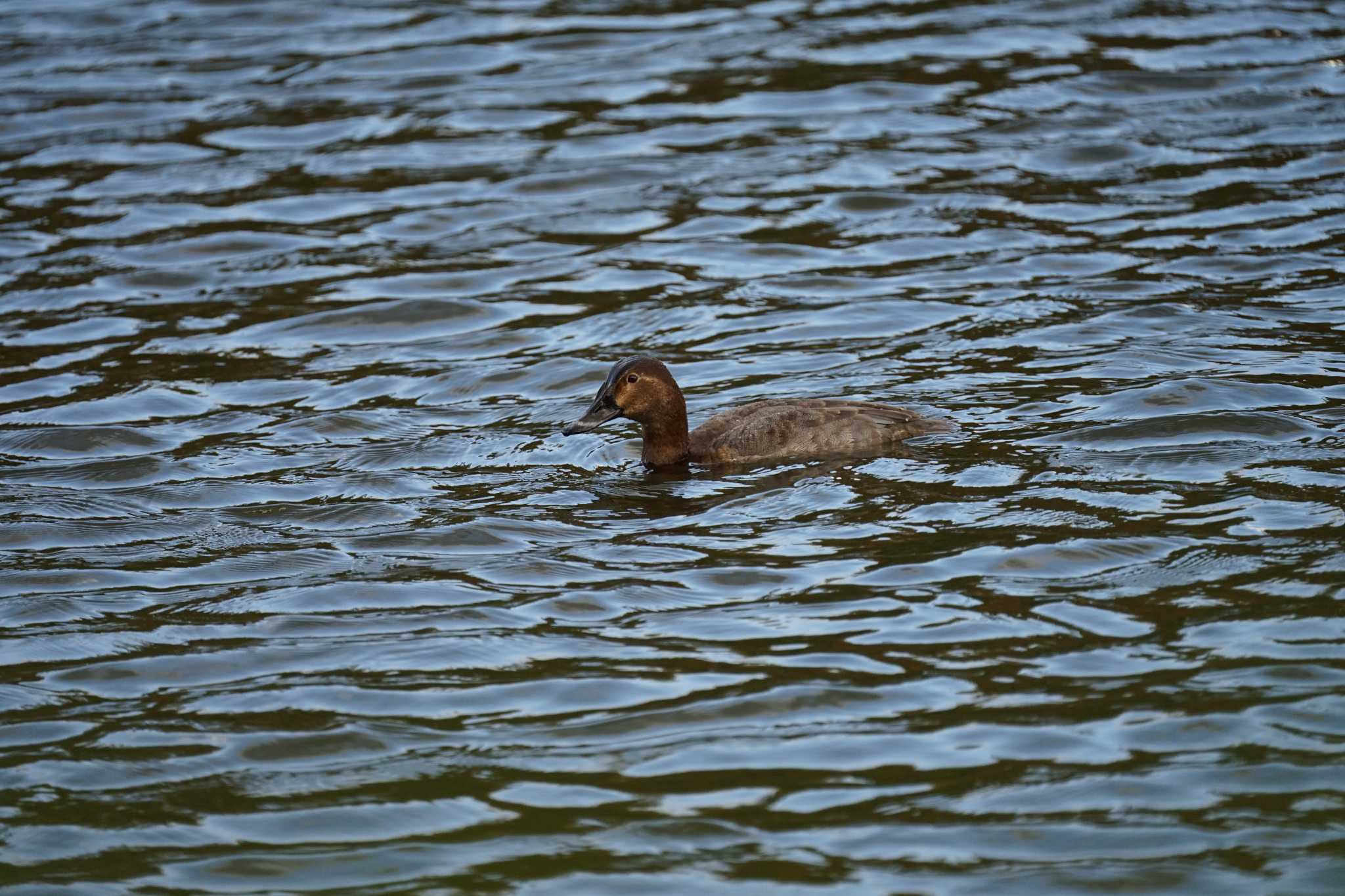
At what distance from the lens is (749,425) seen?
30.7ft

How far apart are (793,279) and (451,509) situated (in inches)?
180

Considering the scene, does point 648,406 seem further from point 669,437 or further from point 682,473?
point 682,473

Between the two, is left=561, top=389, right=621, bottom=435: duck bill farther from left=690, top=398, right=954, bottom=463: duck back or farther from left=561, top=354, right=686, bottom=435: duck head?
left=690, top=398, right=954, bottom=463: duck back

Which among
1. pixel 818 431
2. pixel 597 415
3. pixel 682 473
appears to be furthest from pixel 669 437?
pixel 818 431

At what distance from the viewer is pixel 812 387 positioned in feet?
34.4

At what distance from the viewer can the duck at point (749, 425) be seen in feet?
30.3

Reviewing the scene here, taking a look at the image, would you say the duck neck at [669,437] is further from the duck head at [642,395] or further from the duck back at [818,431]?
the duck back at [818,431]

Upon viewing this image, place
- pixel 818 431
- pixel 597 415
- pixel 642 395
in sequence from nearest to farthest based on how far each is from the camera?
pixel 818 431
pixel 642 395
pixel 597 415

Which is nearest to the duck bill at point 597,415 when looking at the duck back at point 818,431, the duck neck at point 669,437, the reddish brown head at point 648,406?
the reddish brown head at point 648,406

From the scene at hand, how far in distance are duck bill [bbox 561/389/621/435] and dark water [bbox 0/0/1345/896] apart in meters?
0.25

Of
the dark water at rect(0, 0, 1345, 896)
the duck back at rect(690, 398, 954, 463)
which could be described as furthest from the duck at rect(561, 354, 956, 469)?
the dark water at rect(0, 0, 1345, 896)

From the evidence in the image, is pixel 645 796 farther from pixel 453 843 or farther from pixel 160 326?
pixel 160 326

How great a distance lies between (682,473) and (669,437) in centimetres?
22

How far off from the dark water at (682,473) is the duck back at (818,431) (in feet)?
0.52
